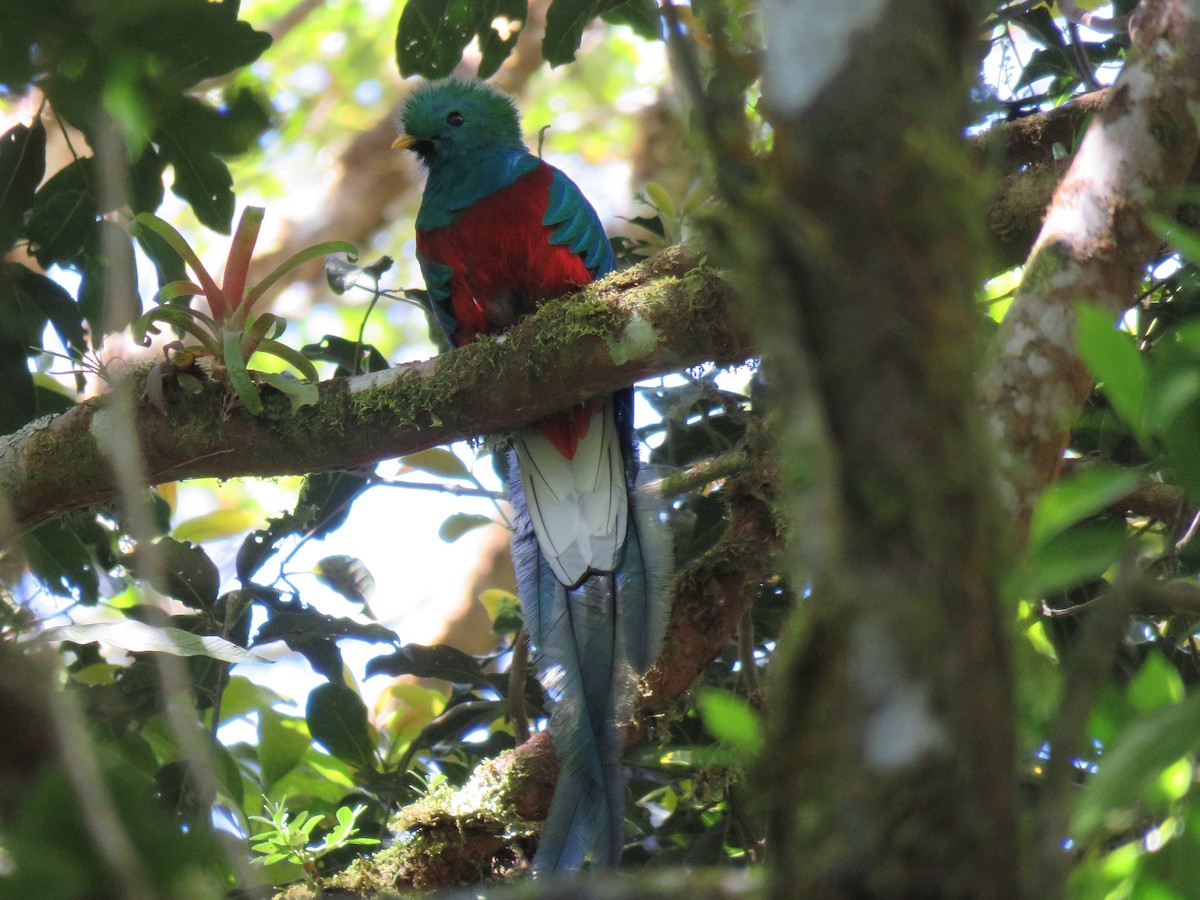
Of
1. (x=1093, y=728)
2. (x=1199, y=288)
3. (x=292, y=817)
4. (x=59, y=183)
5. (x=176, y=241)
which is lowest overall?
(x=292, y=817)

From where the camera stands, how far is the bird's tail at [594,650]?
7.50 feet

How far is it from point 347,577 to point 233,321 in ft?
3.15

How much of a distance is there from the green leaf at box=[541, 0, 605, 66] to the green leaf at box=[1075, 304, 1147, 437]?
244 cm

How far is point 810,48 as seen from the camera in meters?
0.78

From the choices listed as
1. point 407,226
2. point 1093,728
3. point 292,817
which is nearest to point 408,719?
point 292,817

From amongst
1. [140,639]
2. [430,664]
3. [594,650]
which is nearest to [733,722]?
[140,639]

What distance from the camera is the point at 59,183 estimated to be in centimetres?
303

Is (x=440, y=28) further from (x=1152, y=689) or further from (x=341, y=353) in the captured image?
(x=1152, y=689)

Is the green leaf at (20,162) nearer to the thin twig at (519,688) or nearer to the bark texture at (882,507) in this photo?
the thin twig at (519,688)

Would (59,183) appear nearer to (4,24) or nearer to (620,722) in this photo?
(620,722)

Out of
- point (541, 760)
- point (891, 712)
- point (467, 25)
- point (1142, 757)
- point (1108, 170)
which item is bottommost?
point (541, 760)

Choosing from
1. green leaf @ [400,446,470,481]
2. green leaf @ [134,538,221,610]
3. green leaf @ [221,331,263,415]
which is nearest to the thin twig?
green leaf @ [400,446,470,481]

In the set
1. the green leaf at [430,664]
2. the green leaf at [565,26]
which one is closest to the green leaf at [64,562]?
the green leaf at [430,664]

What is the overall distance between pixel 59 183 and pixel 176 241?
0.67 meters
